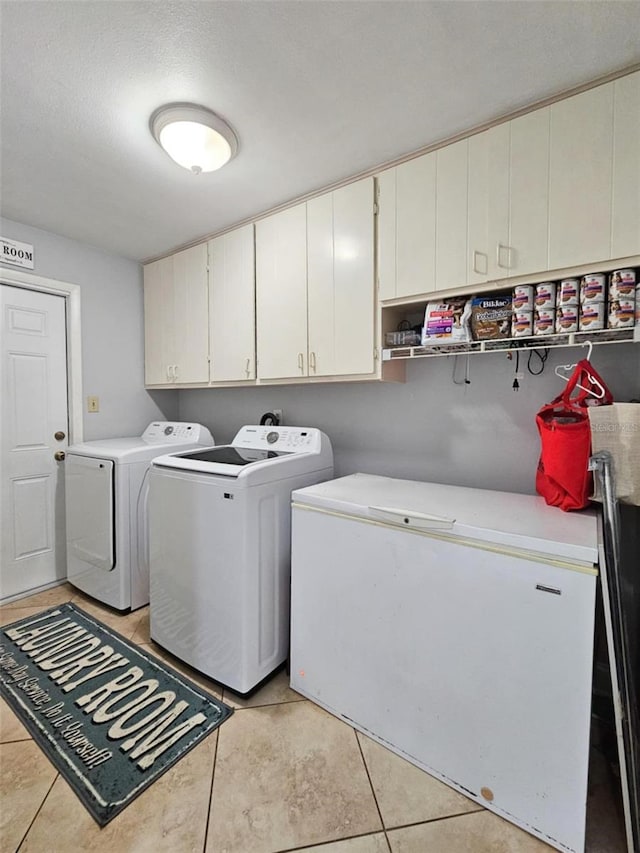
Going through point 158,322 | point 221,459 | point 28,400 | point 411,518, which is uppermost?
point 158,322

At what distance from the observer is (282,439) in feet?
7.36

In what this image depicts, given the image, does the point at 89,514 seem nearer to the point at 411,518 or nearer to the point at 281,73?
the point at 411,518

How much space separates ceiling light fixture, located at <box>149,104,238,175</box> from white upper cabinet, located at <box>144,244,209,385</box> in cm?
95

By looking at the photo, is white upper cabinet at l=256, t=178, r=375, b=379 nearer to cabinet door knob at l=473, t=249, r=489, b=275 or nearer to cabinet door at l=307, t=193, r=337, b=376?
cabinet door at l=307, t=193, r=337, b=376

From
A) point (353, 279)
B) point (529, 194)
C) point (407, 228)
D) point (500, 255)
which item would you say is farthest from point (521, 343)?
point (353, 279)

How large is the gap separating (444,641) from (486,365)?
4.06ft

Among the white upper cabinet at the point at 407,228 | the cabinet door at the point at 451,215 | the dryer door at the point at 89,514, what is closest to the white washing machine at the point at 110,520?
the dryer door at the point at 89,514

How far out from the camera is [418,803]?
1.25 metres

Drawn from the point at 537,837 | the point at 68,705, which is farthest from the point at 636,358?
the point at 68,705

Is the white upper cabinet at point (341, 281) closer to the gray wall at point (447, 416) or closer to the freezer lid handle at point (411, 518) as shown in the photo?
the gray wall at point (447, 416)

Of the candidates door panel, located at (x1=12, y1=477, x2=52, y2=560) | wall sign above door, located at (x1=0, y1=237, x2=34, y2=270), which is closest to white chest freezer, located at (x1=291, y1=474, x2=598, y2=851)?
door panel, located at (x1=12, y1=477, x2=52, y2=560)

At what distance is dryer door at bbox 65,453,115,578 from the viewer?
7.51 ft

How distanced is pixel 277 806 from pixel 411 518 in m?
1.03

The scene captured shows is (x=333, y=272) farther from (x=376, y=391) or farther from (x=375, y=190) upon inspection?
(x=376, y=391)
